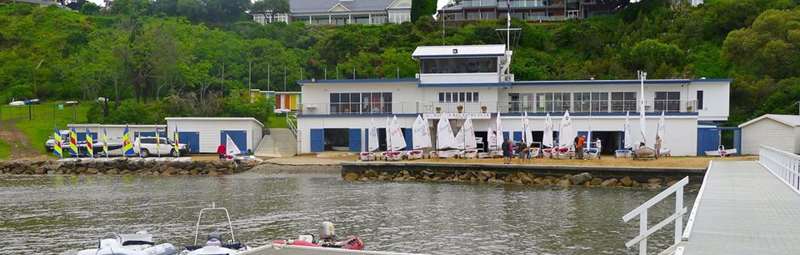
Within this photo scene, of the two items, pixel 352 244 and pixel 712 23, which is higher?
pixel 712 23

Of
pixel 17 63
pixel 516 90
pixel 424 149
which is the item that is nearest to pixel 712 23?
pixel 516 90

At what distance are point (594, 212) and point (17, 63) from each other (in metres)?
68.4

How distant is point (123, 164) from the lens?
43.1 meters

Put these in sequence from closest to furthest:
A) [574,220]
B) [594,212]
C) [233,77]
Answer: [574,220] < [594,212] < [233,77]

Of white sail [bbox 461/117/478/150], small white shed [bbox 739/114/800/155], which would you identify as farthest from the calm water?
small white shed [bbox 739/114/800/155]

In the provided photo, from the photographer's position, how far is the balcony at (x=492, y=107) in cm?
4512

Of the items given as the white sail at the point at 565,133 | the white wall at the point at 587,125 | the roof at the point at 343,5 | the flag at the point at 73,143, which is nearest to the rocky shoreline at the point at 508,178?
the white sail at the point at 565,133

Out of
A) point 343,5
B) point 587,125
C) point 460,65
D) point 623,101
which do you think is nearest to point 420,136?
point 460,65

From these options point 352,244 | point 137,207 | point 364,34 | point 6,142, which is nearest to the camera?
point 352,244

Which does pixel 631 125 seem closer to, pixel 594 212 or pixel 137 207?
pixel 594 212

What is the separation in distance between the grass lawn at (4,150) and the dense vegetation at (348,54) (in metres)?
6.94

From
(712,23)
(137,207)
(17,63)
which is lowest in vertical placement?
(137,207)

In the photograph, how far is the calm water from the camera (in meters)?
19.1

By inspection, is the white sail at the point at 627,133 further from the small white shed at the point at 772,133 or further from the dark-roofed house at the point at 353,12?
the dark-roofed house at the point at 353,12
